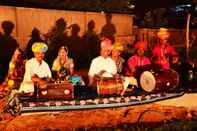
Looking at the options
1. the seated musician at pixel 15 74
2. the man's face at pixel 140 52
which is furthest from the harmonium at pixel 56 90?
the man's face at pixel 140 52

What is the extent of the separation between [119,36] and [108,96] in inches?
268

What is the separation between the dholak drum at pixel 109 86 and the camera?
10.3 metres

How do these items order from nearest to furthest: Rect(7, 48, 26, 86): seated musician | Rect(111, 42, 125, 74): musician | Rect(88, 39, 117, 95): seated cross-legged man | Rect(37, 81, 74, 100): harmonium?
Rect(37, 81, 74, 100): harmonium < Rect(7, 48, 26, 86): seated musician < Rect(88, 39, 117, 95): seated cross-legged man < Rect(111, 42, 125, 74): musician

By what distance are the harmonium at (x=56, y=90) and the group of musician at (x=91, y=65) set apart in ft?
0.50

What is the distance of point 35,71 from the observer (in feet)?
33.3

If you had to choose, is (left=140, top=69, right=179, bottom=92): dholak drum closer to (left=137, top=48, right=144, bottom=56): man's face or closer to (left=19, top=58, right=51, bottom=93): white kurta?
(left=137, top=48, right=144, bottom=56): man's face

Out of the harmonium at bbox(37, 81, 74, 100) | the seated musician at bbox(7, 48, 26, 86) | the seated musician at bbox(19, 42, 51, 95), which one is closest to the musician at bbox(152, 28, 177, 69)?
the harmonium at bbox(37, 81, 74, 100)

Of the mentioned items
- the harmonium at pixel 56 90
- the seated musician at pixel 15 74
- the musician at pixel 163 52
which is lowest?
the harmonium at pixel 56 90

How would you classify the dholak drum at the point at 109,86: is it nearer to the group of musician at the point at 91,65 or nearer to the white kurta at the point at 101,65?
the group of musician at the point at 91,65

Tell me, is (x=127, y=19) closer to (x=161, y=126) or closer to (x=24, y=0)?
(x=24, y=0)

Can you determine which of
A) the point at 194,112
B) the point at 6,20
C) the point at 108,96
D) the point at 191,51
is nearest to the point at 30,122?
the point at 108,96

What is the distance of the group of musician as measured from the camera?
10086mm

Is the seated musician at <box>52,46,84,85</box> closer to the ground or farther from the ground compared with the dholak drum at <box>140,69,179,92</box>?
farther from the ground

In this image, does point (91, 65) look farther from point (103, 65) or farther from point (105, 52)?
point (105, 52)
